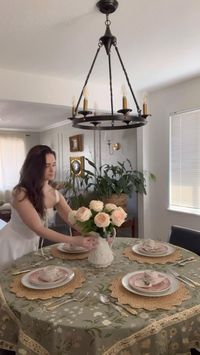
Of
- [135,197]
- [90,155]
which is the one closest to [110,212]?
[135,197]

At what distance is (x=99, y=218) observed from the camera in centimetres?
144

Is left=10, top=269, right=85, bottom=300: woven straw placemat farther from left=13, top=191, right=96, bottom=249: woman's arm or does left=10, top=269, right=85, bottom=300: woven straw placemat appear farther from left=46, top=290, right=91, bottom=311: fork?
left=13, top=191, right=96, bottom=249: woman's arm

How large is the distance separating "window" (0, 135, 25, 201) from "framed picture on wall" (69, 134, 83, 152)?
219 centimetres

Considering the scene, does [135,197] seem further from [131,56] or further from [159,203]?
[131,56]

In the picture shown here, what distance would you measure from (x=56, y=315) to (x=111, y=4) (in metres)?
1.65

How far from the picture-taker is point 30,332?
1.07 metres

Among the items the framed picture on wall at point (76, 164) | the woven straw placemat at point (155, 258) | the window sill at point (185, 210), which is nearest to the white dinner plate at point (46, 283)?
the woven straw placemat at point (155, 258)

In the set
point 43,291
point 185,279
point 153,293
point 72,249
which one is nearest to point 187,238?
point 185,279

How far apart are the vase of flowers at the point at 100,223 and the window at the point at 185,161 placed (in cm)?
198

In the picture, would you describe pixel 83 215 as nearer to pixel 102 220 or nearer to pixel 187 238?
pixel 102 220

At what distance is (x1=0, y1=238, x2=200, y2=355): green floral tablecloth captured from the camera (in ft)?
3.29

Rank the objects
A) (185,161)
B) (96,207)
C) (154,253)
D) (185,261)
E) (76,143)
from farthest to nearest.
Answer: (76,143)
(185,161)
(154,253)
(185,261)
(96,207)

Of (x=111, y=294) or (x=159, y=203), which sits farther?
(x=159, y=203)

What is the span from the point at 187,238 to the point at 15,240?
1.31 meters
